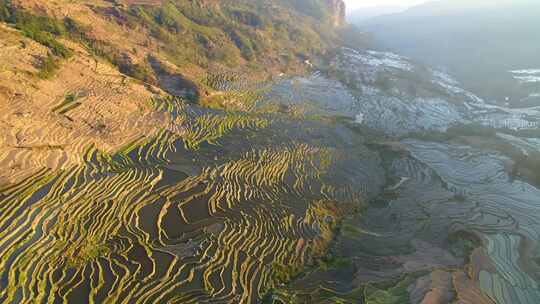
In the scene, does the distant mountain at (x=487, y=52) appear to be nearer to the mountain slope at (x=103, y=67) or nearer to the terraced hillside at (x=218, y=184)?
the terraced hillside at (x=218, y=184)

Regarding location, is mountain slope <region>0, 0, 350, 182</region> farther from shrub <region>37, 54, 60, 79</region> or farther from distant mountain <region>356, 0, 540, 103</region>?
distant mountain <region>356, 0, 540, 103</region>

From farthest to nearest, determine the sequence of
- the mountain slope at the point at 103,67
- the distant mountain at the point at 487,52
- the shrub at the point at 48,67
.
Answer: the distant mountain at the point at 487,52
the shrub at the point at 48,67
the mountain slope at the point at 103,67

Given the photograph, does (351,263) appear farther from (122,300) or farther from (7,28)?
(7,28)

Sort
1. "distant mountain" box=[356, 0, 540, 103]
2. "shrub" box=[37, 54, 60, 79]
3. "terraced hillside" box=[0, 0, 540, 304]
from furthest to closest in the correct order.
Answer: "distant mountain" box=[356, 0, 540, 103] < "shrub" box=[37, 54, 60, 79] < "terraced hillside" box=[0, 0, 540, 304]

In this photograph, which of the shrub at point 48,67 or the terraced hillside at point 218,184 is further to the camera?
the shrub at point 48,67

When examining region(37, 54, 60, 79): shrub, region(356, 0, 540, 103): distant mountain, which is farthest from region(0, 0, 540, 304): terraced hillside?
region(356, 0, 540, 103): distant mountain

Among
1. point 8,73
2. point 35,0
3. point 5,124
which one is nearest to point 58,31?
point 35,0

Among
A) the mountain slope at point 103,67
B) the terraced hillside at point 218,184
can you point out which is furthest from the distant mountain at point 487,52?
the mountain slope at point 103,67

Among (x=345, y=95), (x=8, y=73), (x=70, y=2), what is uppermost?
(x=70, y=2)

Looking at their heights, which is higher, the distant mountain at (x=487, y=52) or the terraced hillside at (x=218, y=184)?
the distant mountain at (x=487, y=52)

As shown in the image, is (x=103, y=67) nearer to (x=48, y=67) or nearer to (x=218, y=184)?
(x=48, y=67)

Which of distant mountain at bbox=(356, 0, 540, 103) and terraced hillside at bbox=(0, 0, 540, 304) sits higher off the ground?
distant mountain at bbox=(356, 0, 540, 103)
